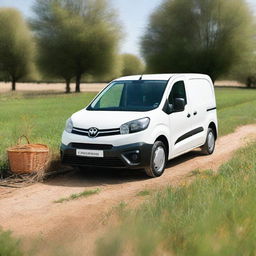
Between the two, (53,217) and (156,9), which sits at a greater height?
(156,9)

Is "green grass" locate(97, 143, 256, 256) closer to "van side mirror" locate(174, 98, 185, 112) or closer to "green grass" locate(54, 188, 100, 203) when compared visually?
"green grass" locate(54, 188, 100, 203)

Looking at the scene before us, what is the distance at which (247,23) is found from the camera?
5953cm

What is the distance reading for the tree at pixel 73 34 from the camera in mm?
53906

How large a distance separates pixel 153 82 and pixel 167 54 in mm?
53460

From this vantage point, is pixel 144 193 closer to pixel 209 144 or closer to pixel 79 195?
pixel 79 195

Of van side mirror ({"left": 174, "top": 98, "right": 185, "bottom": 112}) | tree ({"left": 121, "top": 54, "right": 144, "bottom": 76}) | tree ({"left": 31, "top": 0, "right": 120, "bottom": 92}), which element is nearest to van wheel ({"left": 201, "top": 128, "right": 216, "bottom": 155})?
van side mirror ({"left": 174, "top": 98, "right": 185, "bottom": 112})

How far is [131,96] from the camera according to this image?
30.4 ft

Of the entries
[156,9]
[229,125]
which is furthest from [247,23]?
[229,125]

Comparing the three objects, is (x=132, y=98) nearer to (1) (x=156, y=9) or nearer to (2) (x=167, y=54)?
(2) (x=167, y=54)

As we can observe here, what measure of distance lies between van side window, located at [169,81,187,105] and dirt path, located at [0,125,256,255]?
146 centimetres

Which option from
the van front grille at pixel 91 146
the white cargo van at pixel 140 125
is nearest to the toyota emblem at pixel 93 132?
the white cargo van at pixel 140 125

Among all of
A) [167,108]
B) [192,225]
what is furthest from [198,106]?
[192,225]

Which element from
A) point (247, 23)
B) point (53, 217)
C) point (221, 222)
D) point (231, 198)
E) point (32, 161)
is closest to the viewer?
point (221, 222)

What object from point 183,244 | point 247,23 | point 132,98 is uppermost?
point 247,23
